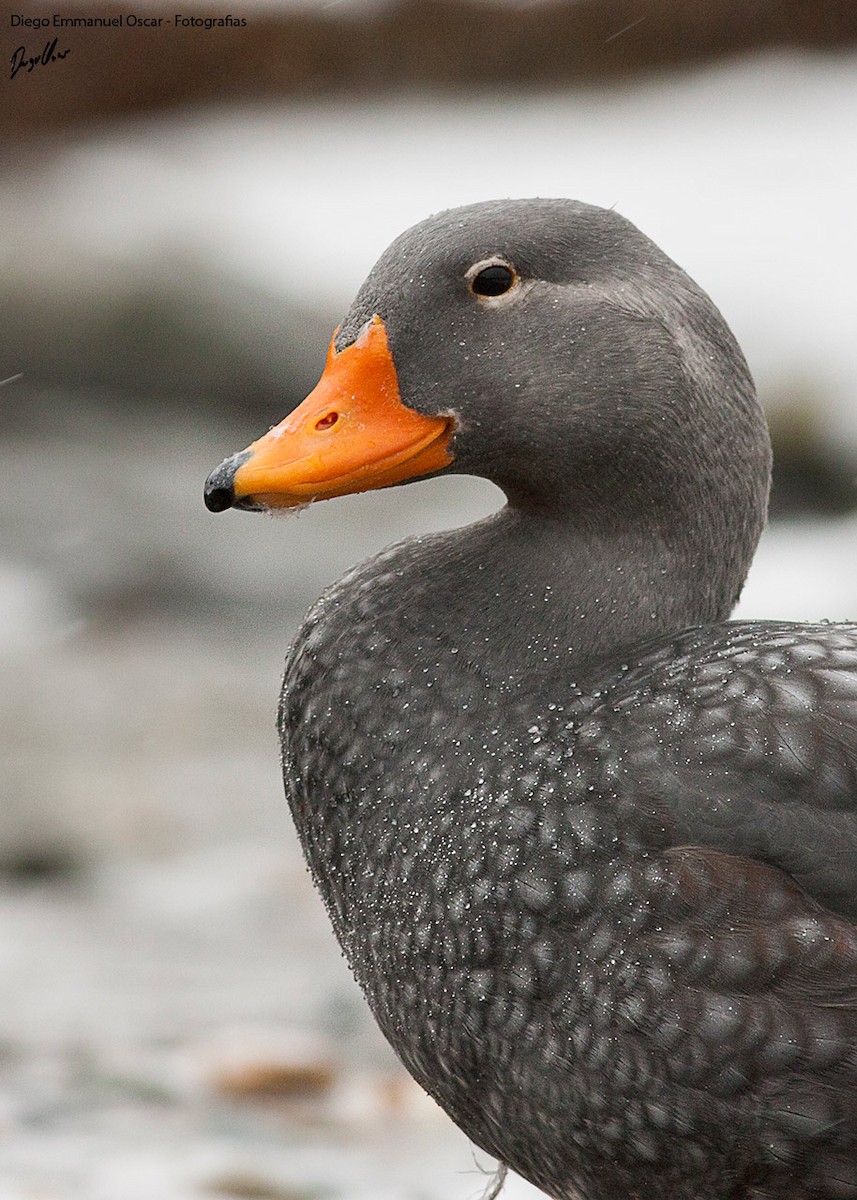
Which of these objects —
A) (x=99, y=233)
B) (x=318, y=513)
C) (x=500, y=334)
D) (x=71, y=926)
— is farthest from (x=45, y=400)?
(x=500, y=334)

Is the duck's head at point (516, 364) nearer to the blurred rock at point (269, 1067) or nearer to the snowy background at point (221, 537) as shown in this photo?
the snowy background at point (221, 537)

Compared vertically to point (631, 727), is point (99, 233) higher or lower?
higher

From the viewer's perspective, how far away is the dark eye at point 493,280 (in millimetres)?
2342

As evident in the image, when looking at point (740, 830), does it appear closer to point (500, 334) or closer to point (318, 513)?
point (500, 334)

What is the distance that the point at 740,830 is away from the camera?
7.06 ft

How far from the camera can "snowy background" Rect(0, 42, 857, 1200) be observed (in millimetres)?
3854

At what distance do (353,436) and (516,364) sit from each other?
A: 9.6 inches

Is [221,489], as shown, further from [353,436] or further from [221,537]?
[221,537]

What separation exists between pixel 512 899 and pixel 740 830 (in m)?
0.31
